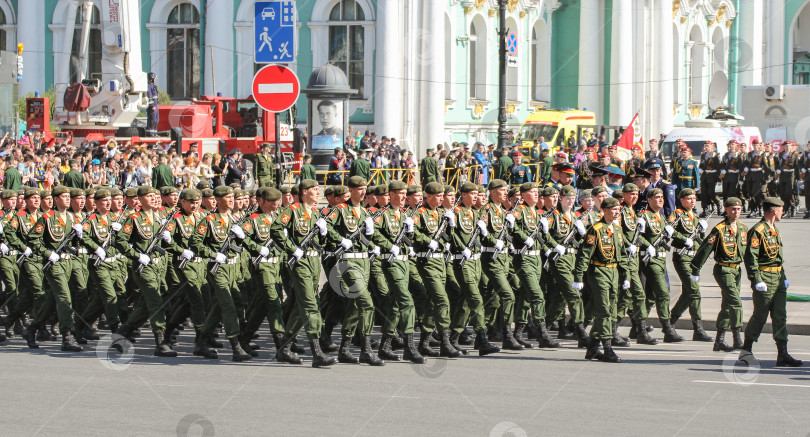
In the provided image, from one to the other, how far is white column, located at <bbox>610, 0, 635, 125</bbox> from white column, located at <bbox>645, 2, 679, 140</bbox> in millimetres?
1532

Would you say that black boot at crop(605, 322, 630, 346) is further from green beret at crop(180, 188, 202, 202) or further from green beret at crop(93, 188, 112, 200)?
green beret at crop(93, 188, 112, 200)

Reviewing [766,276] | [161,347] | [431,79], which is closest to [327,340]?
[161,347]

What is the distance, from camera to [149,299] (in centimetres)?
1220

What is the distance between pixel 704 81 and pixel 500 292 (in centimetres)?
4558

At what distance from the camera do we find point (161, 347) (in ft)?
40.0

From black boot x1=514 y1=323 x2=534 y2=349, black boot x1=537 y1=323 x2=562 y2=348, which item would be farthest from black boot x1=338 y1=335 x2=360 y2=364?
black boot x1=537 y1=323 x2=562 y2=348

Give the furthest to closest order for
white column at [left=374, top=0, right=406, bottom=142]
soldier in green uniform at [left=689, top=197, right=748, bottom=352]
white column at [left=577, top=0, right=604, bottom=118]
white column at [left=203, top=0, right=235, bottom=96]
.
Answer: white column at [left=577, top=0, right=604, bottom=118], white column at [left=203, top=0, right=235, bottom=96], white column at [left=374, top=0, right=406, bottom=142], soldier in green uniform at [left=689, top=197, right=748, bottom=352]

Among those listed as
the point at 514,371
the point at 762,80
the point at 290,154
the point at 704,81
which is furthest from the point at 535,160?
the point at 762,80

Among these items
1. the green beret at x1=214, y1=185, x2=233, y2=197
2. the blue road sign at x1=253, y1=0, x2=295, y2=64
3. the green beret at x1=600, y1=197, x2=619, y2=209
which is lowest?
the green beret at x1=600, y1=197, x2=619, y2=209

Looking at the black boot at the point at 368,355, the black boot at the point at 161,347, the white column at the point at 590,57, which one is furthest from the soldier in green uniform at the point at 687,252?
the white column at the point at 590,57

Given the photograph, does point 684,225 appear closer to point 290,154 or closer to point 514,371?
point 514,371

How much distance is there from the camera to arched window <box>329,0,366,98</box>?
39.3 meters

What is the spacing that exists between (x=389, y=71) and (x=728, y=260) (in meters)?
26.5

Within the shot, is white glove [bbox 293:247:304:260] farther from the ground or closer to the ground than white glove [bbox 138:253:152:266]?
farther from the ground
